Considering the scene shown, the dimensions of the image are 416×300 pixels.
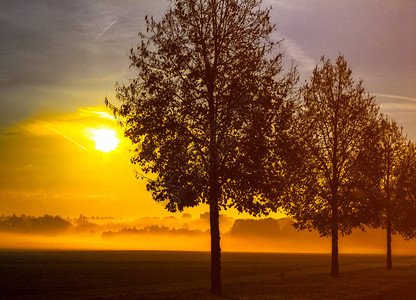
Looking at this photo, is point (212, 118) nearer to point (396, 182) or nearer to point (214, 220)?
point (214, 220)

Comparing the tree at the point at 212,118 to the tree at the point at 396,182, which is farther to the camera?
the tree at the point at 396,182

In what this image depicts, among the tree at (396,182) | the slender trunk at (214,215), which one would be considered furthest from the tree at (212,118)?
the tree at (396,182)

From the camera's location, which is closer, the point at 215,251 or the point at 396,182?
the point at 215,251

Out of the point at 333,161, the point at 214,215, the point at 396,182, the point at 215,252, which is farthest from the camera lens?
the point at 396,182

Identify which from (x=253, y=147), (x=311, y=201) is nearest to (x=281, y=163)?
(x=253, y=147)

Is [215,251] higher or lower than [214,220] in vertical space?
lower

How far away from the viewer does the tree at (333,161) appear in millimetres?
41188

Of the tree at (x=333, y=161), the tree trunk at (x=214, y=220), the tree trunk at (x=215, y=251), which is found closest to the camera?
the tree trunk at (x=214, y=220)

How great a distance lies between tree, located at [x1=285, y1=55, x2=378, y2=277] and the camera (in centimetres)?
4119

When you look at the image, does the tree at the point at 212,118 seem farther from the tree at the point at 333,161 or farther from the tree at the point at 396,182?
the tree at the point at 396,182

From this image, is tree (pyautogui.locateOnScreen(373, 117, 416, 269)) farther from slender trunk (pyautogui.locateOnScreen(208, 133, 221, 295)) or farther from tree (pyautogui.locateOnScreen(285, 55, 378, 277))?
slender trunk (pyautogui.locateOnScreen(208, 133, 221, 295))

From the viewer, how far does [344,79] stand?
43000 mm

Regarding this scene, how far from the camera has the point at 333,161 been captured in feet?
137

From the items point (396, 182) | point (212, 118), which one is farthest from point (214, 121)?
point (396, 182)
